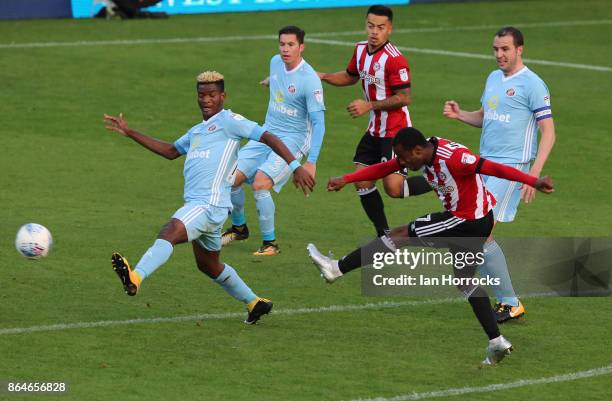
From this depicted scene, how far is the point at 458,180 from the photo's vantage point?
1019 centimetres

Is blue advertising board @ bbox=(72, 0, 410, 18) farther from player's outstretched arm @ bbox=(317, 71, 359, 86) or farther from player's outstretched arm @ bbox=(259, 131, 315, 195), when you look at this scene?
player's outstretched arm @ bbox=(259, 131, 315, 195)

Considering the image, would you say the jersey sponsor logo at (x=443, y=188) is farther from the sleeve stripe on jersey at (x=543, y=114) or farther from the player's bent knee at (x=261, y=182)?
the player's bent knee at (x=261, y=182)

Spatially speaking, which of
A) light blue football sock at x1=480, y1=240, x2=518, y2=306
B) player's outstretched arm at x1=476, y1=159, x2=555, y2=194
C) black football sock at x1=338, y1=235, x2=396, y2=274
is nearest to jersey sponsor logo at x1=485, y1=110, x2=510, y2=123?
light blue football sock at x1=480, y1=240, x2=518, y2=306

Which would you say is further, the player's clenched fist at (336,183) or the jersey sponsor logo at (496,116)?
the jersey sponsor logo at (496,116)

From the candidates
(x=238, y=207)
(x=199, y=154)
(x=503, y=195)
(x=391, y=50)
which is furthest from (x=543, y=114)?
(x=238, y=207)

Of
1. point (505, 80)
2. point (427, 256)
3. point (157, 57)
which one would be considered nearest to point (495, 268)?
point (505, 80)

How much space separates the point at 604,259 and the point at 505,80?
8.65 feet

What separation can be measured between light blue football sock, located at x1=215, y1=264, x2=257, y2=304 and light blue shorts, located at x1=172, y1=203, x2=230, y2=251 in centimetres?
24

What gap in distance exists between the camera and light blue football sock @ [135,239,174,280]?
1022cm

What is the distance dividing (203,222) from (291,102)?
147 inches

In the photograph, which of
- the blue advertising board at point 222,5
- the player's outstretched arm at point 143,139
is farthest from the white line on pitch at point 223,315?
the blue advertising board at point 222,5

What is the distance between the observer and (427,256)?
1358cm

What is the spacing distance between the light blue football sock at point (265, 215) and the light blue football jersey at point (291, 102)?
695 millimetres

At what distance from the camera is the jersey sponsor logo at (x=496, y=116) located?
37.9 ft
